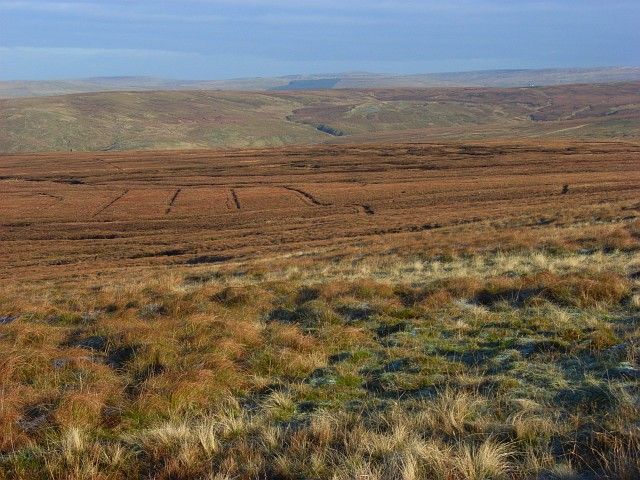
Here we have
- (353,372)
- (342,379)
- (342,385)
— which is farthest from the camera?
(353,372)

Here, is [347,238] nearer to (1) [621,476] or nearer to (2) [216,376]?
(2) [216,376]

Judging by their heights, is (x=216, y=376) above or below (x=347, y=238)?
above

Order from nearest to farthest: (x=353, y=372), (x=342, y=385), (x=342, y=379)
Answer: (x=342, y=385) → (x=342, y=379) → (x=353, y=372)

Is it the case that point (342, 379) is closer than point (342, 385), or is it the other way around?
point (342, 385)

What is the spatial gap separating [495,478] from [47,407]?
4545 millimetres

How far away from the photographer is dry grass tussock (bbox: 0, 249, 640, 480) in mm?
4629

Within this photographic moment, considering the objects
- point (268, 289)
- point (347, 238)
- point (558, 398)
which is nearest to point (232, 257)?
point (347, 238)

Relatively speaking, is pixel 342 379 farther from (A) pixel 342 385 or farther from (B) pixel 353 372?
(B) pixel 353 372

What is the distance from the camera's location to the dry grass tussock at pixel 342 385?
4629mm

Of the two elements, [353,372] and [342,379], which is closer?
[342,379]

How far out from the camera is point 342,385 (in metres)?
6.64

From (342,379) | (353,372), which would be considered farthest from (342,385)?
(353,372)

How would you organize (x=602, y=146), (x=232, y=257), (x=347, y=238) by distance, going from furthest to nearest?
(x=602, y=146), (x=347, y=238), (x=232, y=257)

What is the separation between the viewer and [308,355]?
7695 millimetres
